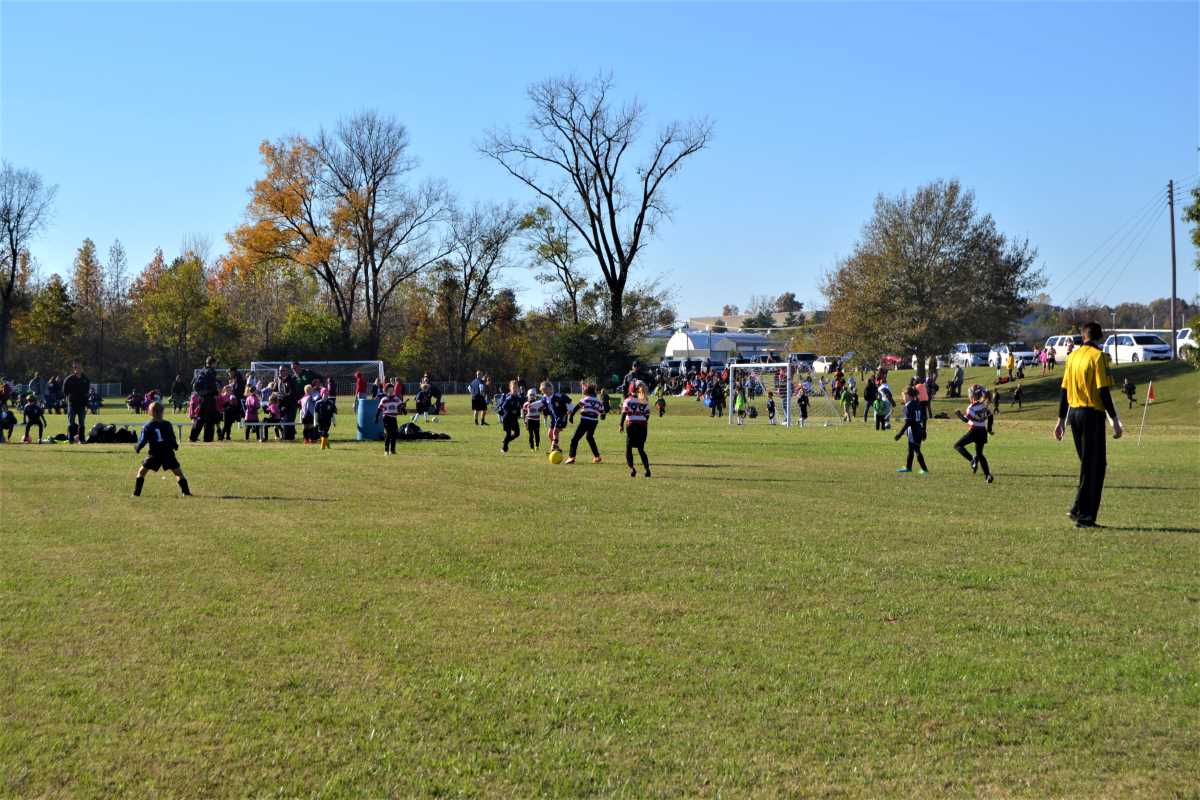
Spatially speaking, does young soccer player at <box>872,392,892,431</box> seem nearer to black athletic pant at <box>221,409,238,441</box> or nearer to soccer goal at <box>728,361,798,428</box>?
soccer goal at <box>728,361,798,428</box>

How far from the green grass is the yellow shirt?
1.39 m

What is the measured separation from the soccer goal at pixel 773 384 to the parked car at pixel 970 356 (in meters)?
26.2

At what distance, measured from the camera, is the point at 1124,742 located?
5.30 meters

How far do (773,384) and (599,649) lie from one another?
42699 millimetres

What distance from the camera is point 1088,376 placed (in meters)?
11.8

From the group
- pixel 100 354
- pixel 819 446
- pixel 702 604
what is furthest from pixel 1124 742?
pixel 100 354

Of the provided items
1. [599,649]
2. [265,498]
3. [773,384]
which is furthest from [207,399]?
[773,384]

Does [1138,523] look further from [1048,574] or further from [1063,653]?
[1063,653]

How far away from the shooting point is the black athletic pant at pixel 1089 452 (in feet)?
38.8

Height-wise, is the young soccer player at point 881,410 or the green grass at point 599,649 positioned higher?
the young soccer player at point 881,410

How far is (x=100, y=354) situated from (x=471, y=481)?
65.5 metres

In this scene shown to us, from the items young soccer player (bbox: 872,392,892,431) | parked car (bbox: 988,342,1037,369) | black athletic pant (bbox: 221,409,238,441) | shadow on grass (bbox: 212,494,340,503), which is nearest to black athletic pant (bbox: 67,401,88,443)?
black athletic pant (bbox: 221,409,238,441)

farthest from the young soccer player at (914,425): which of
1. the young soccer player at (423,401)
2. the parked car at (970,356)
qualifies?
the parked car at (970,356)

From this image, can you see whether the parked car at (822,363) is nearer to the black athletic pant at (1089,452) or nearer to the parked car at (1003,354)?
the parked car at (1003,354)
